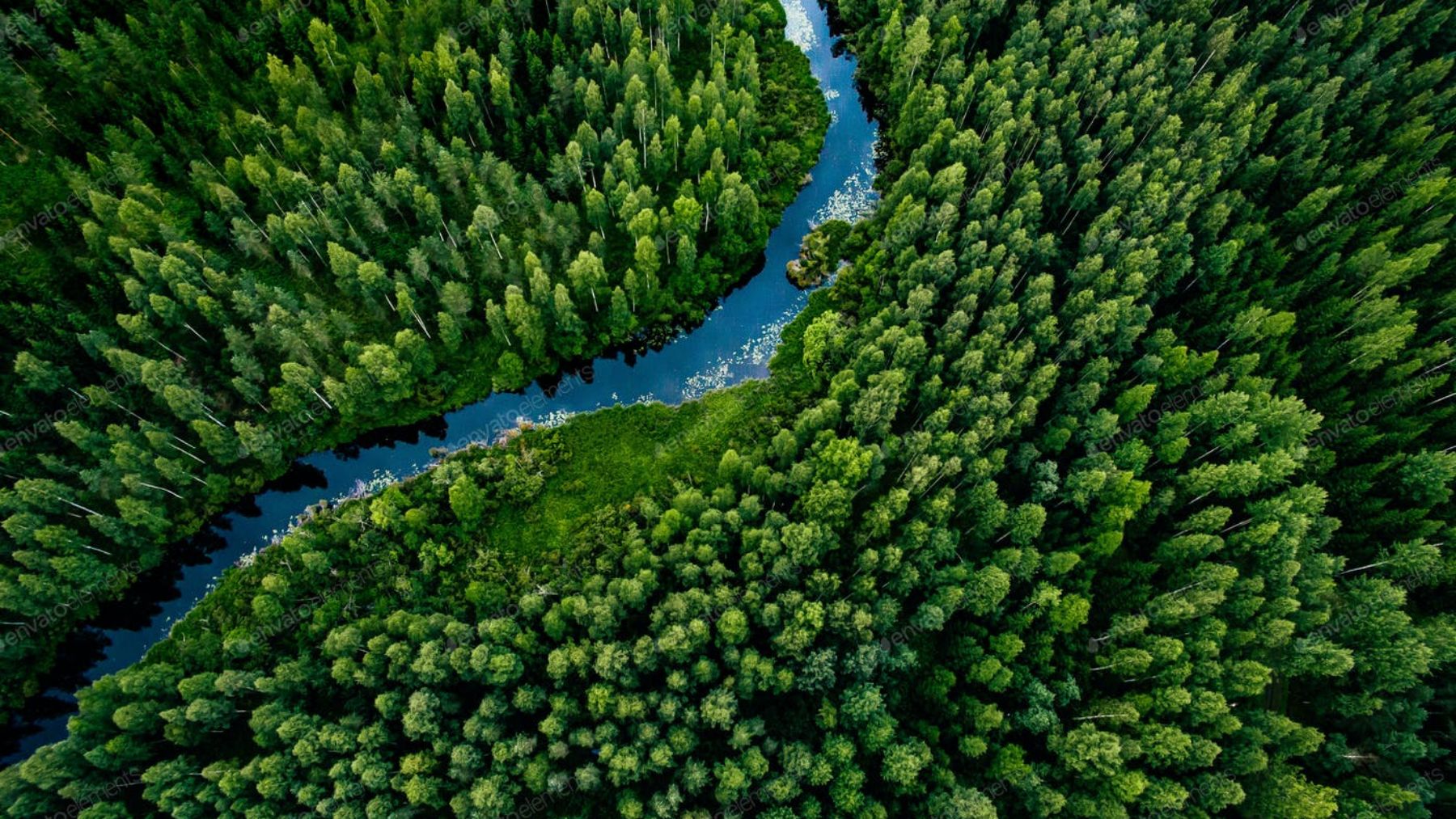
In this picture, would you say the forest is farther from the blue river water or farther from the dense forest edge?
the blue river water

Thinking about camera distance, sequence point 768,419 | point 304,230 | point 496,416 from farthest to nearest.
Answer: point 496,416 → point 304,230 → point 768,419

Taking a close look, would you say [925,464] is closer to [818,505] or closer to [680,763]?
[818,505]

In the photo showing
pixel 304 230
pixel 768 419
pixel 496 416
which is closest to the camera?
pixel 768 419

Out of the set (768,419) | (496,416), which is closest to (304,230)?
(496,416)

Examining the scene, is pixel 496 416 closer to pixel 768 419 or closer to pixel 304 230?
pixel 304 230

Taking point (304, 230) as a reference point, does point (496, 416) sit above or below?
below

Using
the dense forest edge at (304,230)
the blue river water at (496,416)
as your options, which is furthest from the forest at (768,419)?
the blue river water at (496,416)

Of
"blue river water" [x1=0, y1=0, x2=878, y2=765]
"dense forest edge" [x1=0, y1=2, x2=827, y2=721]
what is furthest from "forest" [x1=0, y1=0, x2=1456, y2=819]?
"blue river water" [x1=0, y1=0, x2=878, y2=765]
